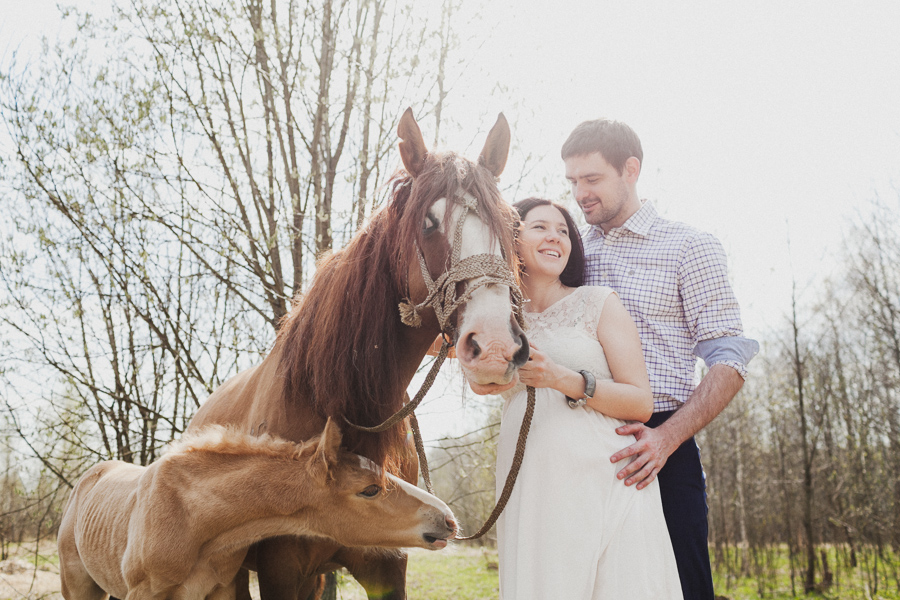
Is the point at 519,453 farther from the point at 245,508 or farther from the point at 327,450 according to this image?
the point at 245,508

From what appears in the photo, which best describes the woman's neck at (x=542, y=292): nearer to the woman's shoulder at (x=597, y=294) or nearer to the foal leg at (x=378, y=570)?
the woman's shoulder at (x=597, y=294)

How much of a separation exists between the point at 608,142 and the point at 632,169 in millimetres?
261

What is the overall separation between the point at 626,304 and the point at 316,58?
4.29 metres

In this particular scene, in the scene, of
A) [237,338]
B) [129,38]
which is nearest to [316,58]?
[129,38]

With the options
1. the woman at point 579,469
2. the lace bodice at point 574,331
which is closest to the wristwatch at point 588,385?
the woman at point 579,469

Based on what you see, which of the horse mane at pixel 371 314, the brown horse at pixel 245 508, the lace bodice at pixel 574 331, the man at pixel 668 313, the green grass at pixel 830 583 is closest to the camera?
the horse mane at pixel 371 314

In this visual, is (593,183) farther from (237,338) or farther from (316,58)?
(237,338)

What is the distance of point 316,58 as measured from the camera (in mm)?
5824

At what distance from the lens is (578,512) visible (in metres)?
2.46

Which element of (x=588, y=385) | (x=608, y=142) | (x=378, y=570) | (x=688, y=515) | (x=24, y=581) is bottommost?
(x=24, y=581)

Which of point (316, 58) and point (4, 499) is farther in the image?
point (4, 499)

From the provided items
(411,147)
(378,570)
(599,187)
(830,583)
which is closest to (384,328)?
(411,147)

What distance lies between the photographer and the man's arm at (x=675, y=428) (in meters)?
2.53

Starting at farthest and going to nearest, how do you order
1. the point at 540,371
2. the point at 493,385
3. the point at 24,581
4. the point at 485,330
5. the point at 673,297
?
the point at 24,581 → the point at 673,297 → the point at 540,371 → the point at 493,385 → the point at 485,330
